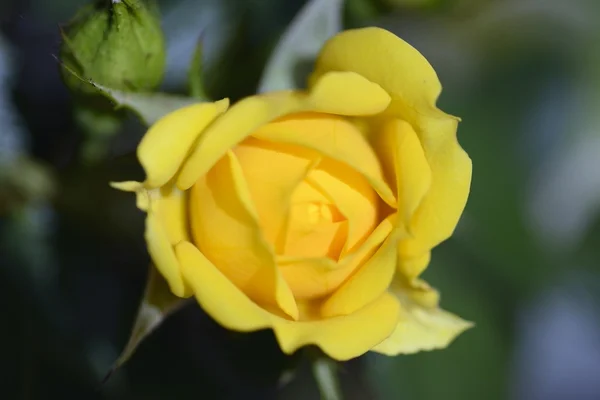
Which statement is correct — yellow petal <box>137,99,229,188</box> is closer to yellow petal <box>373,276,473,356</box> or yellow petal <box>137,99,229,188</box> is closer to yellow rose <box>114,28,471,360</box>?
yellow rose <box>114,28,471,360</box>

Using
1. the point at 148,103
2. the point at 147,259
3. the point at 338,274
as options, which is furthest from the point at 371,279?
the point at 147,259

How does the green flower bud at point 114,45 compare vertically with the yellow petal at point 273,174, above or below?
above

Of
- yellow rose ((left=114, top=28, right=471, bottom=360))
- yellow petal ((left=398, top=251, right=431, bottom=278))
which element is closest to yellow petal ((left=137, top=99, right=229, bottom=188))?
yellow rose ((left=114, top=28, right=471, bottom=360))

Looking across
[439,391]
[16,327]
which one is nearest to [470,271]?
[439,391]

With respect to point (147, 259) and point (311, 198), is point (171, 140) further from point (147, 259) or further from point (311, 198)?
point (147, 259)

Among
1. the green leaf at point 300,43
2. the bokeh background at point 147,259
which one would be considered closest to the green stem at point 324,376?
the bokeh background at point 147,259

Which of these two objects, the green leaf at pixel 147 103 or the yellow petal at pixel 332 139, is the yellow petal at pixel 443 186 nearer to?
the yellow petal at pixel 332 139
